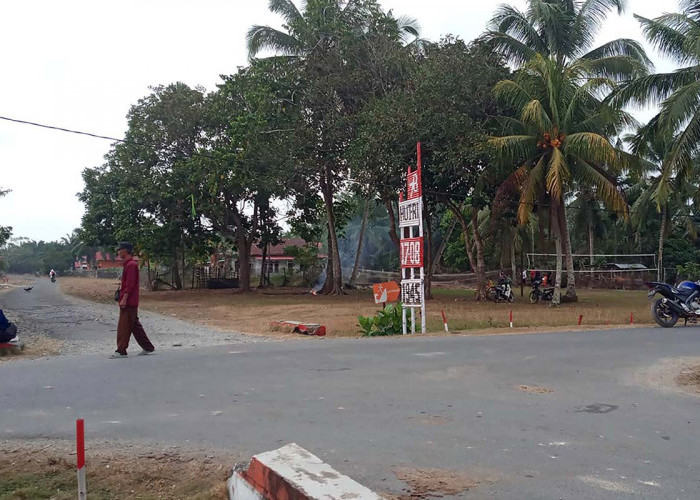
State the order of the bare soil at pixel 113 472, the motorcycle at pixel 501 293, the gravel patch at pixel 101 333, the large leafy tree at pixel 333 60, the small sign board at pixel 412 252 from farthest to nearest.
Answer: the motorcycle at pixel 501 293, the large leafy tree at pixel 333 60, the small sign board at pixel 412 252, the gravel patch at pixel 101 333, the bare soil at pixel 113 472

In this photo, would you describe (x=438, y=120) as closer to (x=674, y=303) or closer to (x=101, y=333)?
(x=674, y=303)

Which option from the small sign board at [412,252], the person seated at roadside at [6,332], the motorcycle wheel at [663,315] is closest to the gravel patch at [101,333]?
the person seated at roadside at [6,332]

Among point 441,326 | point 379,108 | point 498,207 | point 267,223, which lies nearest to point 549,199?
point 498,207

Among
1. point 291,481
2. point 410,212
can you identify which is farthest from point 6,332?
point 291,481

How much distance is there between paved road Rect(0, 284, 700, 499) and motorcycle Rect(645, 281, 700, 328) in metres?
4.98

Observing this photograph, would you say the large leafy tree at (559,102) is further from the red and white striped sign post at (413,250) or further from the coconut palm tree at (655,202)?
the red and white striped sign post at (413,250)

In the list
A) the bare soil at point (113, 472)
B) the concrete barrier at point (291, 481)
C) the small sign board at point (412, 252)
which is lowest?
the bare soil at point (113, 472)

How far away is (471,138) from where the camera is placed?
2203 cm

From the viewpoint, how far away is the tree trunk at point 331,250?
103ft

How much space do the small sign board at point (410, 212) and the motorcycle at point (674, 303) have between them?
588 centimetres

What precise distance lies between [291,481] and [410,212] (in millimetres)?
10910

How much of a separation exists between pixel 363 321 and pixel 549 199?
13.8m

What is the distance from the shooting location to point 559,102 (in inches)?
864

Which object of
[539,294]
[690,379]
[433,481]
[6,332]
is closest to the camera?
[433,481]
